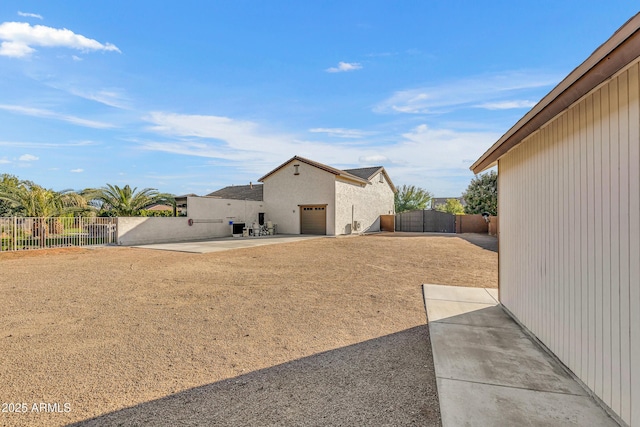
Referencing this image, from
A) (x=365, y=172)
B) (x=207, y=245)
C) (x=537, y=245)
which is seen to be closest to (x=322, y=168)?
(x=365, y=172)

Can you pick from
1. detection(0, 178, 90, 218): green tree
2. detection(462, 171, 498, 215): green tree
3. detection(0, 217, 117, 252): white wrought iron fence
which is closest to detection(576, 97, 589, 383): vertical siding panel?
detection(0, 217, 117, 252): white wrought iron fence

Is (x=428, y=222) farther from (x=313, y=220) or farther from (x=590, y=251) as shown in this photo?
(x=590, y=251)

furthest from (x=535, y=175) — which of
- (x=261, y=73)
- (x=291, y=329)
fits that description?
(x=261, y=73)

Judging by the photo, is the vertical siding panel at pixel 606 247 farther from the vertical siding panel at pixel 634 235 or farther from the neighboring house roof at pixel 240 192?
the neighboring house roof at pixel 240 192

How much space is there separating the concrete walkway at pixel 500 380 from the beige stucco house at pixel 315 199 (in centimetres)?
1627

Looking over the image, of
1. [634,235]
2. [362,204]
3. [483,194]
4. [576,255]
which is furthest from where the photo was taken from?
[483,194]

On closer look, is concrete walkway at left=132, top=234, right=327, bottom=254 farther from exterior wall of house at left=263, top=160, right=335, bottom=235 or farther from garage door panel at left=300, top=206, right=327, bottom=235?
exterior wall of house at left=263, top=160, right=335, bottom=235

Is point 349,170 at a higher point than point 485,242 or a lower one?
higher

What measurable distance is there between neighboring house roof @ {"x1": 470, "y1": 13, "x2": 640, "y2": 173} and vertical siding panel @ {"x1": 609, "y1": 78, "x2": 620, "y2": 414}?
262mm

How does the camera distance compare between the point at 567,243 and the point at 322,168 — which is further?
the point at 322,168

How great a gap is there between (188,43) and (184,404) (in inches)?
527

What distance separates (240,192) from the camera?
92.7ft

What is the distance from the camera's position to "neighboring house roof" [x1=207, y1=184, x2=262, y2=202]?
26.6 m

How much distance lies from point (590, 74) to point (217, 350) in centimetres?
416
